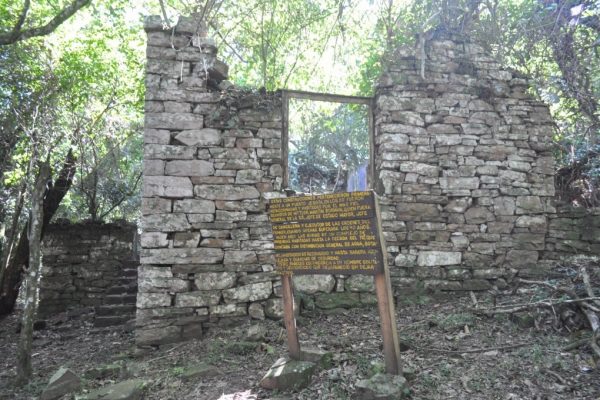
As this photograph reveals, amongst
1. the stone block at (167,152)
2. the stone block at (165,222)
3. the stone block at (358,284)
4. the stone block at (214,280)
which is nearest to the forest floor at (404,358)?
the stone block at (358,284)

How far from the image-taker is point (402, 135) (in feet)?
17.4

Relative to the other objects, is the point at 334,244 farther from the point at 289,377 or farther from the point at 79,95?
the point at 79,95

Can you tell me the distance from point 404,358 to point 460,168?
279 cm

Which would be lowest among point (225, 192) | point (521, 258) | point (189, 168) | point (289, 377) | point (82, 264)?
point (289, 377)

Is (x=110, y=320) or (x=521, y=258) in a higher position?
(x=521, y=258)

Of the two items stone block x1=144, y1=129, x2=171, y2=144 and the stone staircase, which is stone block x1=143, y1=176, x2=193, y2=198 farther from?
the stone staircase

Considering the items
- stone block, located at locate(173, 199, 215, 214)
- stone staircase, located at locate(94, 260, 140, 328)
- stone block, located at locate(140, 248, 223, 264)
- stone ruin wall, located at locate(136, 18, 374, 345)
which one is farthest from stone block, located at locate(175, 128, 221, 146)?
stone staircase, located at locate(94, 260, 140, 328)

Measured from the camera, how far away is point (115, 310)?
6449 mm

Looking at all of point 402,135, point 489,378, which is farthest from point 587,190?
point 489,378

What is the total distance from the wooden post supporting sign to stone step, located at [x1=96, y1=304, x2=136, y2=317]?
394cm

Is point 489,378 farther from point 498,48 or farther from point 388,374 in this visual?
point 498,48

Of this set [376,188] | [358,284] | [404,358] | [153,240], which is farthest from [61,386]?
[376,188]

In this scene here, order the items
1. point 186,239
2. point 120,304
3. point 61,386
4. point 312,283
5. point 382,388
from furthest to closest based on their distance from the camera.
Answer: point 120,304 → point 312,283 → point 186,239 → point 61,386 → point 382,388

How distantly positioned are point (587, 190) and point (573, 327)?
330 cm
